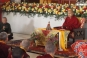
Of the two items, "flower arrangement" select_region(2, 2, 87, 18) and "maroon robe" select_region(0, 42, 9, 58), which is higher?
"flower arrangement" select_region(2, 2, 87, 18)

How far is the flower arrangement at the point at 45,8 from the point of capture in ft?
20.0

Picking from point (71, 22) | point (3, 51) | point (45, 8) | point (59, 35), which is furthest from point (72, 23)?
point (3, 51)

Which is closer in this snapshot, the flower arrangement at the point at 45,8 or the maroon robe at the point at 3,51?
the maroon robe at the point at 3,51

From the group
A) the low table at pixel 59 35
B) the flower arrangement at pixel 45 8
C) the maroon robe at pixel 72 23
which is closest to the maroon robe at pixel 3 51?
the low table at pixel 59 35

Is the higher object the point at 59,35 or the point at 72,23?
the point at 72,23

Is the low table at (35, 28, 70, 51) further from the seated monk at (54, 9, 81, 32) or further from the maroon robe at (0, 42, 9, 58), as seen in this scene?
the maroon robe at (0, 42, 9, 58)

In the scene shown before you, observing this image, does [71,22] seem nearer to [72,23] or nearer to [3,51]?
Result: [72,23]

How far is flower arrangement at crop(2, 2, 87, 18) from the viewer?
6.09m

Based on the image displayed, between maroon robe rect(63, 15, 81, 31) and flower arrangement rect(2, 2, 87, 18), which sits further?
flower arrangement rect(2, 2, 87, 18)

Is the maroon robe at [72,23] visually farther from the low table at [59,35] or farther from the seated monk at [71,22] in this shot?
the low table at [59,35]

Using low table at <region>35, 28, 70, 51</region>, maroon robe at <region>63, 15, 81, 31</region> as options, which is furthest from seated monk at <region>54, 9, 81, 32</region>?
low table at <region>35, 28, 70, 51</region>

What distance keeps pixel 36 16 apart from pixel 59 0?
225 centimetres

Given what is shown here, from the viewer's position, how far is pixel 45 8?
674 centimetres

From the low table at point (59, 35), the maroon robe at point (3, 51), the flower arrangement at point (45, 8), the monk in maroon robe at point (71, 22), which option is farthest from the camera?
the flower arrangement at point (45, 8)
